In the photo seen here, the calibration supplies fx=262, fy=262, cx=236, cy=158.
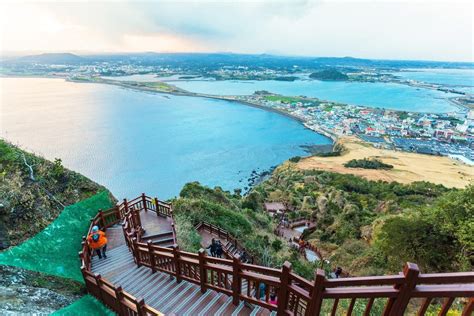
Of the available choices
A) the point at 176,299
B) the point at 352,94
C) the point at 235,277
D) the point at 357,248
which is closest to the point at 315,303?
the point at 235,277

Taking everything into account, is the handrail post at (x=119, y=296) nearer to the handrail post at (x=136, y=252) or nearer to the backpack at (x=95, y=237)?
the handrail post at (x=136, y=252)

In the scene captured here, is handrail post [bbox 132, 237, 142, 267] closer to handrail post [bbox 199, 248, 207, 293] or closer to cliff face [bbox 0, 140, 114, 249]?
handrail post [bbox 199, 248, 207, 293]

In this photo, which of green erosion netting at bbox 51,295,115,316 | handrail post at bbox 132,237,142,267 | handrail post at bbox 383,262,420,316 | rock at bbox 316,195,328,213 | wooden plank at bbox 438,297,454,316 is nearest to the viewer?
wooden plank at bbox 438,297,454,316

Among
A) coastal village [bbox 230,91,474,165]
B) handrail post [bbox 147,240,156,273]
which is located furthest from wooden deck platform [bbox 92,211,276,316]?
coastal village [bbox 230,91,474,165]

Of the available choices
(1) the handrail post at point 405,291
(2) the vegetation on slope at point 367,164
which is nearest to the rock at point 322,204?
(1) the handrail post at point 405,291

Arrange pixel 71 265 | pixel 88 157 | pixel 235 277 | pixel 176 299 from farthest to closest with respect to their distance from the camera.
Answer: pixel 88 157 → pixel 71 265 → pixel 176 299 → pixel 235 277

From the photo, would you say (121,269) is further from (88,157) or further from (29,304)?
(88,157)
